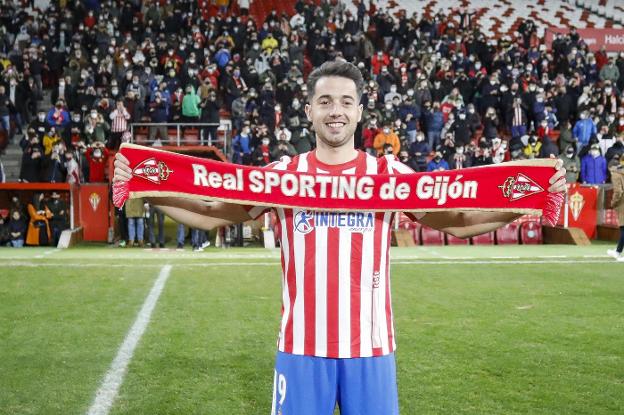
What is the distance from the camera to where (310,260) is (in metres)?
2.80

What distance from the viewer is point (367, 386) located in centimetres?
269

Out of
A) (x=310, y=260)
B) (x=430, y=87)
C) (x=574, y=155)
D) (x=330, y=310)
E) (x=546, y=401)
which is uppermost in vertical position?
(x=430, y=87)

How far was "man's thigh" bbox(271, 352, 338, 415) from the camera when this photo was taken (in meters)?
2.67

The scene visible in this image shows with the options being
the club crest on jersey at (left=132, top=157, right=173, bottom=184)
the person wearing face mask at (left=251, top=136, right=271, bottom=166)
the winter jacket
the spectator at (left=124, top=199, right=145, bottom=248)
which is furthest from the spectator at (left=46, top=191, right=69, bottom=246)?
the club crest on jersey at (left=132, top=157, right=173, bottom=184)

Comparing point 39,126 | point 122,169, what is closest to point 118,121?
point 39,126

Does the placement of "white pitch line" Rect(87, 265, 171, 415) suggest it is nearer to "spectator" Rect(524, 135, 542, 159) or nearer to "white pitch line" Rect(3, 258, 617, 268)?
"white pitch line" Rect(3, 258, 617, 268)

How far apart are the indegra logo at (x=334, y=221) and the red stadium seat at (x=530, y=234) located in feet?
47.0

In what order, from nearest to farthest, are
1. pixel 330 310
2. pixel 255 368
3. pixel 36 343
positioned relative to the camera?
pixel 330 310
pixel 255 368
pixel 36 343

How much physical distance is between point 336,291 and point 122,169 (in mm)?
1012

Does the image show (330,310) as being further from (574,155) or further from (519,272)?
(574,155)

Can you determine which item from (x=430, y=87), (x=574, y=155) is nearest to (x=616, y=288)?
(x=574, y=155)

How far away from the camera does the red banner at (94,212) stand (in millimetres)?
16422

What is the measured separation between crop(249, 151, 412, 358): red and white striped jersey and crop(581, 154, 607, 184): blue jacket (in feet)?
55.0

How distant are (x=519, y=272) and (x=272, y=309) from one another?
4.62 meters
